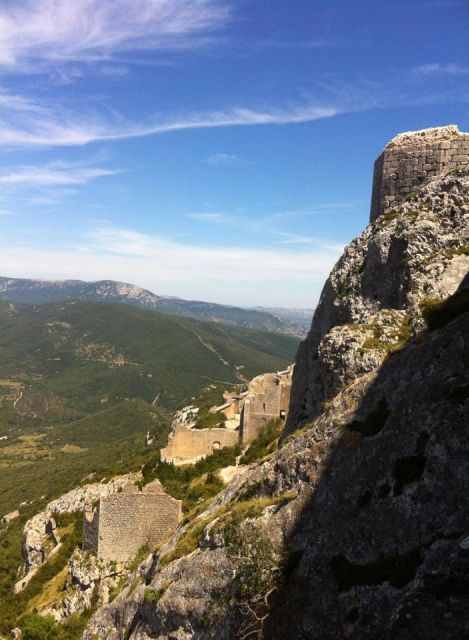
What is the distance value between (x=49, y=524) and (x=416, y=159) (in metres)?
32.0

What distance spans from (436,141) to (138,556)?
22.2 metres

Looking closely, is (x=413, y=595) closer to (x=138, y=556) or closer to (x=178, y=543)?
(x=178, y=543)

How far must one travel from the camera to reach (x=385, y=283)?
18.0 meters

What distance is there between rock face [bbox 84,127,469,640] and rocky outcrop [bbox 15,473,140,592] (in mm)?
12529

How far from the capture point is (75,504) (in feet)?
110

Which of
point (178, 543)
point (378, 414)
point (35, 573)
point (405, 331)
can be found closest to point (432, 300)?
point (405, 331)

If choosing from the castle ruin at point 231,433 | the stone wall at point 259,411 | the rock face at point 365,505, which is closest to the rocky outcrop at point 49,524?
the castle ruin at point 231,433

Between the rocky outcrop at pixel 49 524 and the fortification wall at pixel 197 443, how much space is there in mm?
3129

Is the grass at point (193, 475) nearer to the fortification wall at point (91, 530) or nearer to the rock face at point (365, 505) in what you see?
the fortification wall at point (91, 530)

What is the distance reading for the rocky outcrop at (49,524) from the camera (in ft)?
94.2

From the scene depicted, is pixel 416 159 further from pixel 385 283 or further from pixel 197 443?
pixel 197 443

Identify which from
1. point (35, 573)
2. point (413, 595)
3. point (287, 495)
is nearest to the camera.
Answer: point (413, 595)

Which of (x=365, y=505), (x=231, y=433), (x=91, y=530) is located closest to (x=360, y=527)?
(x=365, y=505)

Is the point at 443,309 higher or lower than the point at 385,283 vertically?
lower
